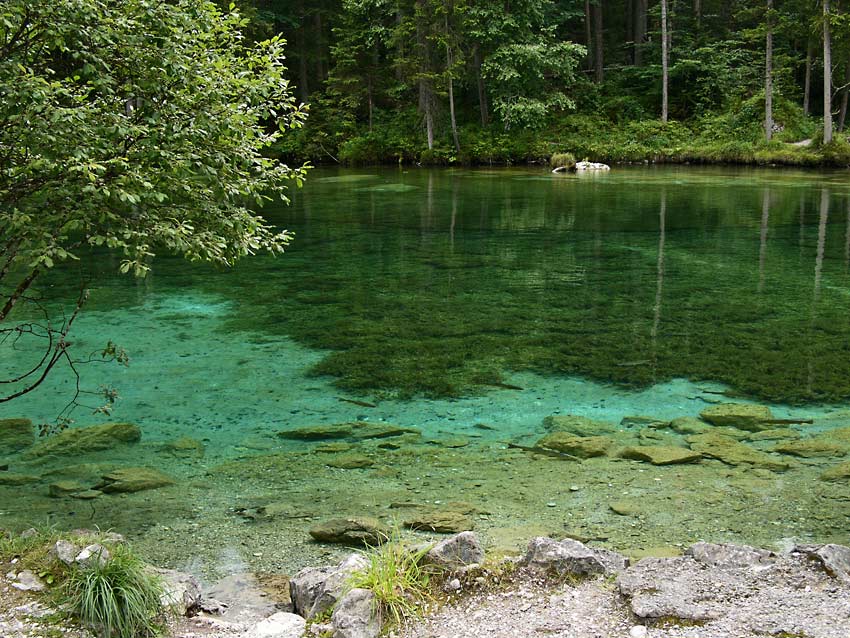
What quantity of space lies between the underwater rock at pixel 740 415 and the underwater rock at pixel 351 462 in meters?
3.50

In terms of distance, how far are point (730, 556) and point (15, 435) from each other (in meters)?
6.65

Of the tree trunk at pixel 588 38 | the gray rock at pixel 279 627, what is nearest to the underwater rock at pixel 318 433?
the gray rock at pixel 279 627

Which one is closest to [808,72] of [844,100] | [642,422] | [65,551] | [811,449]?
[844,100]

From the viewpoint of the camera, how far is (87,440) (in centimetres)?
789

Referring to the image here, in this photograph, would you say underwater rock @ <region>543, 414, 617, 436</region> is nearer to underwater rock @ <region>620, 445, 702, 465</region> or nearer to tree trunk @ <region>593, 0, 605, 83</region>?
underwater rock @ <region>620, 445, 702, 465</region>

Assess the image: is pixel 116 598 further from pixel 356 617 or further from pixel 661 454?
pixel 661 454

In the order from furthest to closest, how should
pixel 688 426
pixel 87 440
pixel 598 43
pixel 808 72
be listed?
pixel 598 43
pixel 808 72
pixel 688 426
pixel 87 440

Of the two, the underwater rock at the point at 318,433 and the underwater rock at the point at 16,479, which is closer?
the underwater rock at the point at 16,479

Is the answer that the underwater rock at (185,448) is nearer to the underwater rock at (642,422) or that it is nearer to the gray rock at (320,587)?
the gray rock at (320,587)

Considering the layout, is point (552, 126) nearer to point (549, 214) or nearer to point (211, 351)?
point (549, 214)

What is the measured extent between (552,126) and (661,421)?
123 ft

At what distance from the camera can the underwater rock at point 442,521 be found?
5.93m

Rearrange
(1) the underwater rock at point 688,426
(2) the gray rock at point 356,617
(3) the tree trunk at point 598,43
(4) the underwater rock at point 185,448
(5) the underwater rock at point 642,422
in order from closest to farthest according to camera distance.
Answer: (2) the gray rock at point 356,617, (4) the underwater rock at point 185,448, (1) the underwater rock at point 688,426, (5) the underwater rock at point 642,422, (3) the tree trunk at point 598,43

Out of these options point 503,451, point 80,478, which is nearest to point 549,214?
point 503,451
